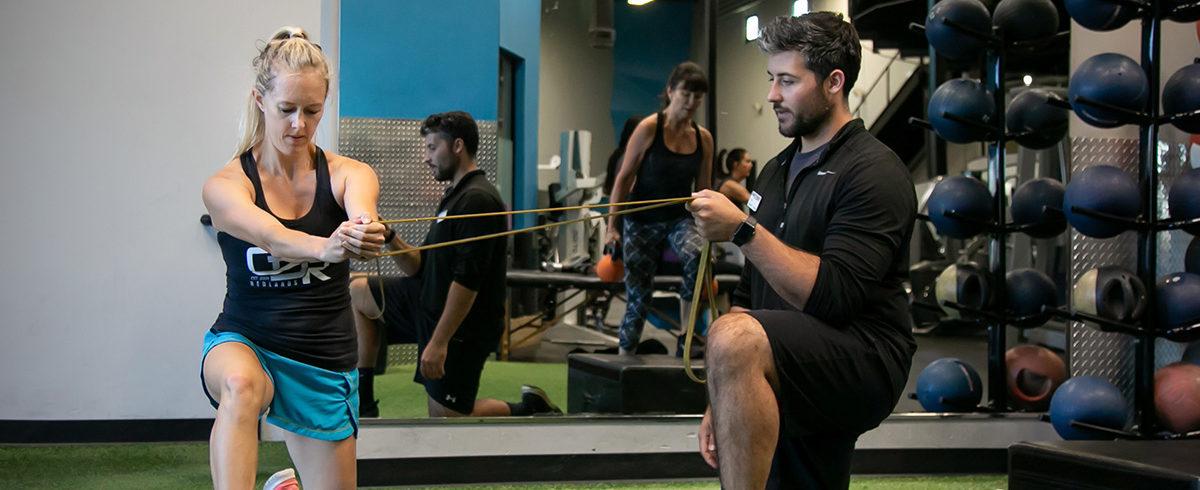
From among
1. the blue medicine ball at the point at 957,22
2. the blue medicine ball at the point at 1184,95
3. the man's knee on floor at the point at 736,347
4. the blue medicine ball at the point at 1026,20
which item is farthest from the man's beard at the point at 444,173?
the blue medicine ball at the point at 1184,95

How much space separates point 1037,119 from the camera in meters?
4.40

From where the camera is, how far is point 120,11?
4.61 meters

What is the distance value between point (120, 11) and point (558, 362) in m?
2.23

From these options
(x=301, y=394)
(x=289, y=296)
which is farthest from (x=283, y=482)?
(x=289, y=296)

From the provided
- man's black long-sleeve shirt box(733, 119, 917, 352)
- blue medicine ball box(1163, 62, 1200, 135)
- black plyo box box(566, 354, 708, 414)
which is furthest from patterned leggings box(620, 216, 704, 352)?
man's black long-sleeve shirt box(733, 119, 917, 352)

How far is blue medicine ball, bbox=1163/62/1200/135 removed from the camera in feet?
12.3

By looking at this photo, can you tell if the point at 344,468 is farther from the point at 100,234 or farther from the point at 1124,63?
the point at 1124,63

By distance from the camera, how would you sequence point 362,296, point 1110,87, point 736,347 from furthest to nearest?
point 362,296, point 1110,87, point 736,347

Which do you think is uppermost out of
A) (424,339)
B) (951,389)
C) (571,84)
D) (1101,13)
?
(1101,13)

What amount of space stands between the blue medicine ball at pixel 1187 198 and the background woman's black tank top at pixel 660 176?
6.10ft

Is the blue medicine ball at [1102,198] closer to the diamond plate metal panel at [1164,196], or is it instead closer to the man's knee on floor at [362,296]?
the diamond plate metal panel at [1164,196]

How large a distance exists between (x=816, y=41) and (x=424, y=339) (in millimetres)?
2153

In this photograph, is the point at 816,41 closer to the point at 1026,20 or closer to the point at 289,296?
the point at 289,296

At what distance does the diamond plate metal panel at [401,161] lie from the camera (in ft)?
13.7
